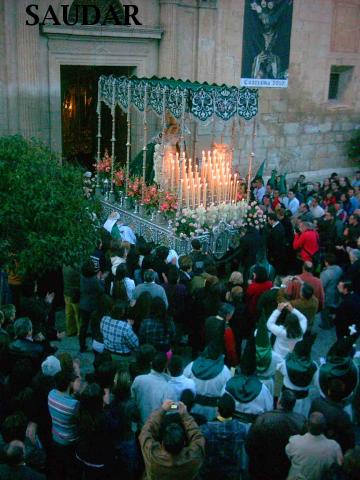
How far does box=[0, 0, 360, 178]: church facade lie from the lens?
11453 mm

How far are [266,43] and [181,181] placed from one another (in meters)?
6.47

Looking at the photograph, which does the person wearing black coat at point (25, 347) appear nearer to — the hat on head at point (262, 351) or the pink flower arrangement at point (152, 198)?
the hat on head at point (262, 351)

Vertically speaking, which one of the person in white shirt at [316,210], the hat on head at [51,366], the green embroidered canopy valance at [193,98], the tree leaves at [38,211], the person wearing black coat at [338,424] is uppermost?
the green embroidered canopy valance at [193,98]

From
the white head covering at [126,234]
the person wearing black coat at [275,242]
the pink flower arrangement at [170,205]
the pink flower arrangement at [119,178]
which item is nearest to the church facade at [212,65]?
the pink flower arrangement at [170,205]

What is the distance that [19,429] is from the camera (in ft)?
13.2

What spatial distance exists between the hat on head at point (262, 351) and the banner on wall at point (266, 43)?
10264 millimetres

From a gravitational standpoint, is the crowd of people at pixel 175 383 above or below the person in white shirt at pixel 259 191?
below

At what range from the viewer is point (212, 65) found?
13953 mm

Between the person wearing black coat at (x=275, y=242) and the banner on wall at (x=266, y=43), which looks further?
the banner on wall at (x=266, y=43)

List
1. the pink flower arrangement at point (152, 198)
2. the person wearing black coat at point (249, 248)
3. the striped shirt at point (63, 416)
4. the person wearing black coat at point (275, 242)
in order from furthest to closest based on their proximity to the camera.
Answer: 1. the pink flower arrangement at point (152, 198)
2. the person wearing black coat at point (275, 242)
3. the person wearing black coat at point (249, 248)
4. the striped shirt at point (63, 416)

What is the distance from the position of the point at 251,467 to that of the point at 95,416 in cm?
130

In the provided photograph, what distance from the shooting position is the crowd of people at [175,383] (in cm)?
410

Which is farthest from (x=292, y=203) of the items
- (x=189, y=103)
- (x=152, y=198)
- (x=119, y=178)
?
(x=119, y=178)

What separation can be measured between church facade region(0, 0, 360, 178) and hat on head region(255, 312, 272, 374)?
551 centimetres
